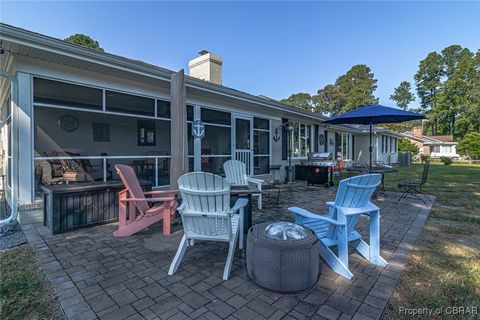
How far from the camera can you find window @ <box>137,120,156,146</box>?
32.7 ft

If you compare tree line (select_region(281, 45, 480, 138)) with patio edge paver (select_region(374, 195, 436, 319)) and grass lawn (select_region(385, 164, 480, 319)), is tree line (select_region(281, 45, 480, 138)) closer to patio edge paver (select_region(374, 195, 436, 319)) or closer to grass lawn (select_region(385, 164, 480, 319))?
grass lawn (select_region(385, 164, 480, 319))

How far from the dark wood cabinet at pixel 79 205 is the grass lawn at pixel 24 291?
2.66 feet

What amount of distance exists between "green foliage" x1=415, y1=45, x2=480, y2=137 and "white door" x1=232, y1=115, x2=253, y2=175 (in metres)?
39.0

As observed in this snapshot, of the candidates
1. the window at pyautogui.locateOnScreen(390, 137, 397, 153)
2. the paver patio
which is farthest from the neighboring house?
the paver patio

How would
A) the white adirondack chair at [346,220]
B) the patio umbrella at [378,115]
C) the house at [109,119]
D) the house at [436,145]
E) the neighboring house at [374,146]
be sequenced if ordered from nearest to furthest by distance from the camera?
the white adirondack chair at [346,220], the house at [109,119], the patio umbrella at [378,115], the neighboring house at [374,146], the house at [436,145]

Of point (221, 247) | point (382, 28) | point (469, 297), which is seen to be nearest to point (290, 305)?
point (221, 247)

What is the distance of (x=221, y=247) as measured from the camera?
3.29 meters

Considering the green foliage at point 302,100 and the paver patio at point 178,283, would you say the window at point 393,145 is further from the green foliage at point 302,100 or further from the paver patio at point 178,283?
the paver patio at point 178,283

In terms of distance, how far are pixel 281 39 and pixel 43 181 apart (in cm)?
1112

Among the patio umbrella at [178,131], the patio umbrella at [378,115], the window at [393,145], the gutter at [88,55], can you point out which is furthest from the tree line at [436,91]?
the patio umbrella at [178,131]

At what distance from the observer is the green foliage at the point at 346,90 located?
36.2 m

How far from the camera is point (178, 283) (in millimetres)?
2359

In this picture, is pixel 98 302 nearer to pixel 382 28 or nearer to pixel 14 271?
pixel 14 271

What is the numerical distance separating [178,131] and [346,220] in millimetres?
3151
